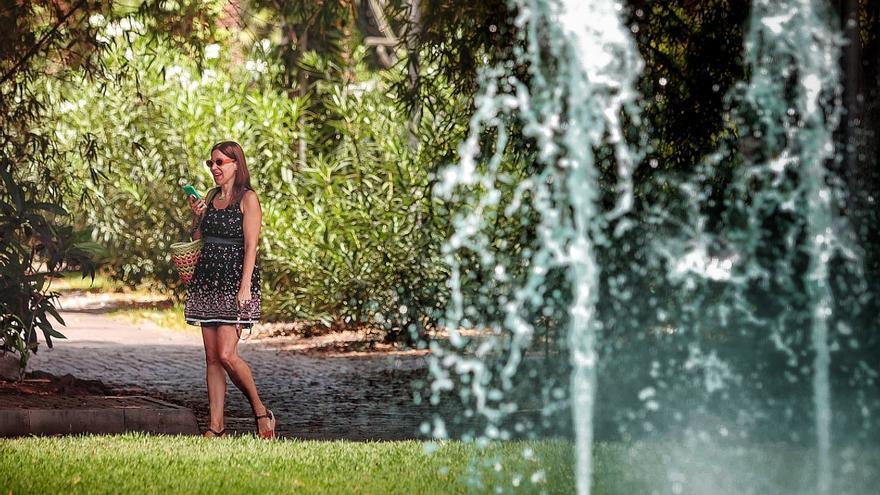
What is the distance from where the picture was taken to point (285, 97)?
16.4 meters

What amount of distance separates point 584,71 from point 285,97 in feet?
25.9

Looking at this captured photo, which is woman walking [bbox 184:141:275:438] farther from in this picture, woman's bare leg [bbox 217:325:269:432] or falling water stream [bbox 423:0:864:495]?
falling water stream [bbox 423:0:864:495]

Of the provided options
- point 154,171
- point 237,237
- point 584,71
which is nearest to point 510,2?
point 584,71

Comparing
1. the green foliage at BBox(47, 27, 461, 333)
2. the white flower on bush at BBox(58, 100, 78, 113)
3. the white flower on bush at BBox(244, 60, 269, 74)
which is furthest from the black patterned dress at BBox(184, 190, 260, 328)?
the white flower on bush at BBox(58, 100, 78, 113)

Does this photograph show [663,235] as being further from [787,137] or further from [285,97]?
[285,97]

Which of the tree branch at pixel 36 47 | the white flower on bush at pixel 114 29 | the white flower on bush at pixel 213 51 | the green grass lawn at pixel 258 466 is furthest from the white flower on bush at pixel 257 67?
the green grass lawn at pixel 258 466

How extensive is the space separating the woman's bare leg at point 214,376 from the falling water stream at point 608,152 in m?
1.71

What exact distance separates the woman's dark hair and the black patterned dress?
0.28ft

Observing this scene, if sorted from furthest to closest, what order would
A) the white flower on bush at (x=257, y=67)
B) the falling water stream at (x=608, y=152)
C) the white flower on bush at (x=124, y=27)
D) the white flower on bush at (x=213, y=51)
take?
the white flower on bush at (x=257, y=67) → the white flower on bush at (x=213, y=51) → the white flower on bush at (x=124, y=27) → the falling water stream at (x=608, y=152)

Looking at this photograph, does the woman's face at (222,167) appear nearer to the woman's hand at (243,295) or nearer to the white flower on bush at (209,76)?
the woman's hand at (243,295)

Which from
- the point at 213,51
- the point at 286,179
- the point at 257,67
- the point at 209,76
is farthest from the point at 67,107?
the point at 286,179

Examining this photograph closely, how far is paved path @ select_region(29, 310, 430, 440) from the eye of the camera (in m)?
9.62

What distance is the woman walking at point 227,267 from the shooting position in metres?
7.68

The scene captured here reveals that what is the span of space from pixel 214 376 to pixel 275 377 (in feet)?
15.0
